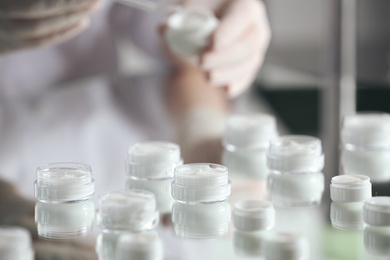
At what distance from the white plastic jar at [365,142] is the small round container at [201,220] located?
0.59ft

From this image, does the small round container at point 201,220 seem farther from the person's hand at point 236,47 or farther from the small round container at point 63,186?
the person's hand at point 236,47

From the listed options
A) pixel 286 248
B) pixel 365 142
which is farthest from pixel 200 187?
pixel 365 142

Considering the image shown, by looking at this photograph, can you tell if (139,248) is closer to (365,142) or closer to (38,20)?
(365,142)

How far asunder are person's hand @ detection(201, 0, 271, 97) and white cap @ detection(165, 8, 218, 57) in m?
0.01

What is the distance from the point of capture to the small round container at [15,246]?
398mm

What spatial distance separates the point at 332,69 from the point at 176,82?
281mm

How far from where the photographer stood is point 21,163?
65 cm

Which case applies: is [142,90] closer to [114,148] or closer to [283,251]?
[114,148]

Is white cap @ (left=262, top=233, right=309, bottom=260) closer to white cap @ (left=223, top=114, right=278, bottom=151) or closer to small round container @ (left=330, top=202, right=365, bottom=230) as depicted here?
small round container @ (left=330, top=202, right=365, bottom=230)

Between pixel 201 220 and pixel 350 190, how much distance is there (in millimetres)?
131

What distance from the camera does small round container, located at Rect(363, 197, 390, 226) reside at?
0.45 meters

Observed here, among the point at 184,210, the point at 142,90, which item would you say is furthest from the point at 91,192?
the point at 142,90

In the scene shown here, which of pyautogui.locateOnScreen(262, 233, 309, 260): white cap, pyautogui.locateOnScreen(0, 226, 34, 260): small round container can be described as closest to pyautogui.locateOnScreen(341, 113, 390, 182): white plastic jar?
pyautogui.locateOnScreen(262, 233, 309, 260): white cap

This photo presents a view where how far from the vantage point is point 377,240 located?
0.43 meters
